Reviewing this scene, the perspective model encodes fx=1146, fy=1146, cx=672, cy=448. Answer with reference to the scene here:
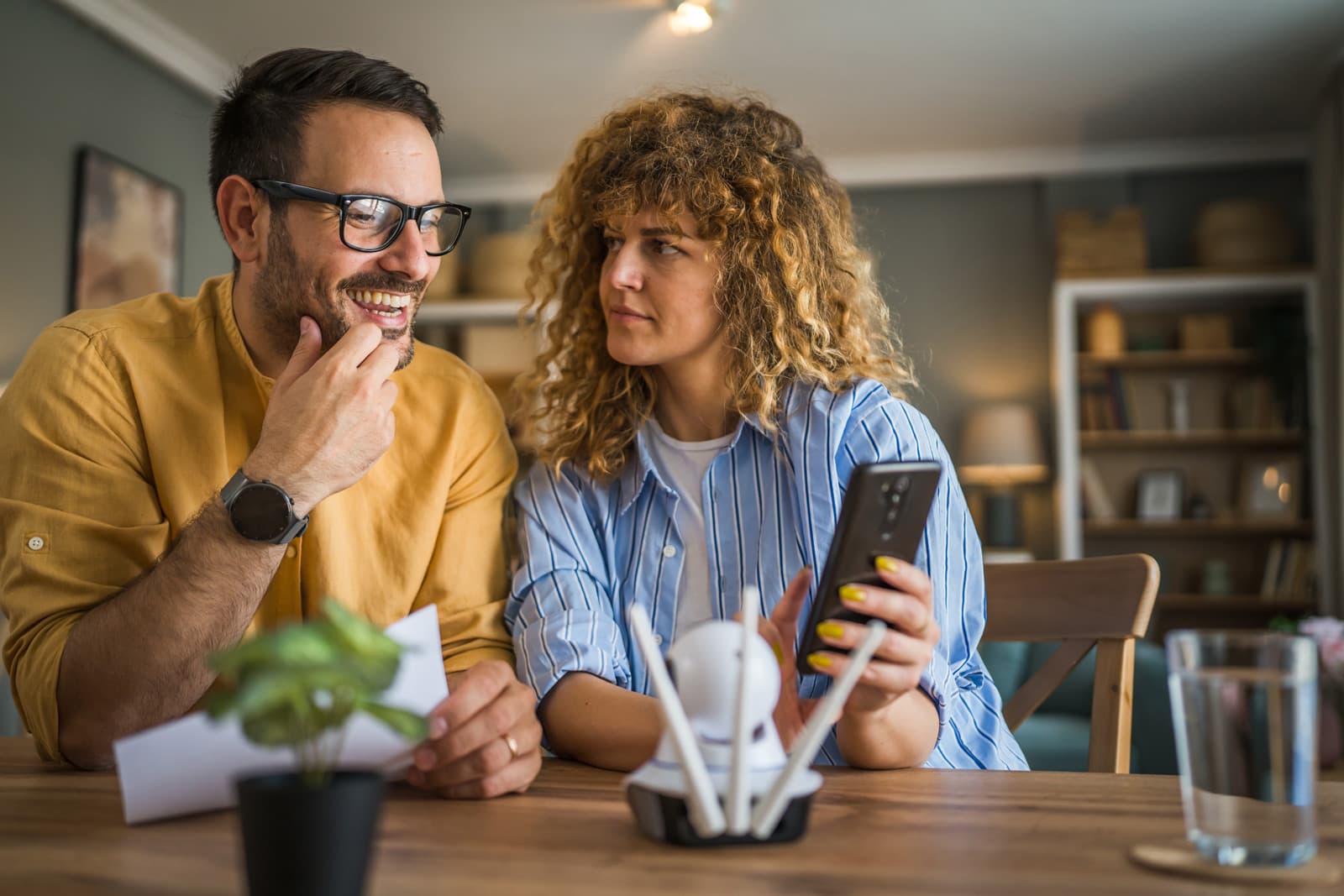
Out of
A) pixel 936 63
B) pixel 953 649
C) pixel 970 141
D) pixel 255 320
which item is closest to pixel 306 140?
pixel 255 320

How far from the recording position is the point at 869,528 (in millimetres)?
936

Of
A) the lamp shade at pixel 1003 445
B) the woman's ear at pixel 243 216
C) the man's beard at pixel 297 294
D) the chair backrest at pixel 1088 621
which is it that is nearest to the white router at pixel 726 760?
the chair backrest at pixel 1088 621

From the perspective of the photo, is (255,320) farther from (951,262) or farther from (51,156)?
(951,262)

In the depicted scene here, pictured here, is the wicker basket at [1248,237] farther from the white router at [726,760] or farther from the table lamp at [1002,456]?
the white router at [726,760]

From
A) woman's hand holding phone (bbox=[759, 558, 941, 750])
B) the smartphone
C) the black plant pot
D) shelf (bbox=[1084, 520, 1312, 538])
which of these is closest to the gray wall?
woman's hand holding phone (bbox=[759, 558, 941, 750])

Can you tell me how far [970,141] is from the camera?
19.6ft

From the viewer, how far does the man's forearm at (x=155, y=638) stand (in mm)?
1146

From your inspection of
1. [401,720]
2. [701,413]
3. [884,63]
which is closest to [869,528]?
[401,720]

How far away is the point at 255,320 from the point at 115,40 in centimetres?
352

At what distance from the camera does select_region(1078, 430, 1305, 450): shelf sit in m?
5.74

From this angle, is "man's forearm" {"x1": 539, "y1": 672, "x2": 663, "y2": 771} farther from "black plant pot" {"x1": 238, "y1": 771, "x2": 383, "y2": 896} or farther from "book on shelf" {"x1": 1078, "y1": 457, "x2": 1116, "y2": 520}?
"book on shelf" {"x1": 1078, "y1": 457, "x2": 1116, "y2": 520}

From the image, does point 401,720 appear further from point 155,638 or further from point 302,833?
point 155,638

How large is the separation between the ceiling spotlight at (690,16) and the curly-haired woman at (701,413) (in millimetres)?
2745

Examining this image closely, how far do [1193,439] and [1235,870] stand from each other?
18.5 feet
